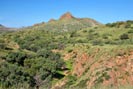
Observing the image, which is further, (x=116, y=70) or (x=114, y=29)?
(x=114, y=29)

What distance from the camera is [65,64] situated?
5684cm

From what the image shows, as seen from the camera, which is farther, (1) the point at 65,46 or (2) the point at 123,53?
(1) the point at 65,46

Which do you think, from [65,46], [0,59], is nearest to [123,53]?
[0,59]

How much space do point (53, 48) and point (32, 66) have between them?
27.2 meters

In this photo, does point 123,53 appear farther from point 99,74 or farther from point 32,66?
point 32,66

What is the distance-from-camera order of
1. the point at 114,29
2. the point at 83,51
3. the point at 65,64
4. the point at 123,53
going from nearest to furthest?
the point at 123,53, the point at 65,64, the point at 83,51, the point at 114,29

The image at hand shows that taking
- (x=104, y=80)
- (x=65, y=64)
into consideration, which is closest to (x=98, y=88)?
(x=104, y=80)

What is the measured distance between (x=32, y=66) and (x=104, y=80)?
48.4 ft

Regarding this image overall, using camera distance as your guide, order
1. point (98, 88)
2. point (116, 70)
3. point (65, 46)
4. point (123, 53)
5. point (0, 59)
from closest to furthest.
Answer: point (98, 88)
point (116, 70)
point (123, 53)
point (0, 59)
point (65, 46)

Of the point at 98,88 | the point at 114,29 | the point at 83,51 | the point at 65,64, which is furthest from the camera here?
the point at 114,29

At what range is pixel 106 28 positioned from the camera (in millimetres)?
94062

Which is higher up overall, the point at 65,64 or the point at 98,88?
the point at 98,88

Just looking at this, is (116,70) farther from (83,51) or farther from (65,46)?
(65,46)

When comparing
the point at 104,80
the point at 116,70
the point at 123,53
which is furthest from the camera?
the point at 123,53
